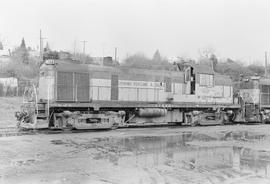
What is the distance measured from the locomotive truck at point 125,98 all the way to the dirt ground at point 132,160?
3311 mm

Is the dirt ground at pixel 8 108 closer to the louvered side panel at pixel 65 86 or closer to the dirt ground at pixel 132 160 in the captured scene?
the louvered side panel at pixel 65 86

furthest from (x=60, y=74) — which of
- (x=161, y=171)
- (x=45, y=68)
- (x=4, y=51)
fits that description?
(x=4, y=51)

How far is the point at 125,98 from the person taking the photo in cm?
1828

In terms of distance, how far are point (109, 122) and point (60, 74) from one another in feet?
10.7

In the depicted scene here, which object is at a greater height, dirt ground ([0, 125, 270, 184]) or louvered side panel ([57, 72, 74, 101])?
louvered side panel ([57, 72, 74, 101])

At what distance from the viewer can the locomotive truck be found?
52.1ft

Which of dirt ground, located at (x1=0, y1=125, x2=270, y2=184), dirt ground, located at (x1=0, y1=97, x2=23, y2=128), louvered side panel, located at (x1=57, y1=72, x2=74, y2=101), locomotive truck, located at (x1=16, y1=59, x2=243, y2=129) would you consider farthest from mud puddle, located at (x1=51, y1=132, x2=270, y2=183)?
dirt ground, located at (x1=0, y1=97, x2=23, y2=128)

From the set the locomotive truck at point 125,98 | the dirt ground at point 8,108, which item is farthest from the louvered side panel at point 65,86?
→ the dirt ground at point 8,108

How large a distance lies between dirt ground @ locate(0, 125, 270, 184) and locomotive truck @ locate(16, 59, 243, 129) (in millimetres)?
3311

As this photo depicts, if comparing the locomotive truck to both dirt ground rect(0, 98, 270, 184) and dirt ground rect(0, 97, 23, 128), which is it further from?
dirt ground rect(0, 97, 23, 128)

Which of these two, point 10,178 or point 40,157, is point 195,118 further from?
point 10,178

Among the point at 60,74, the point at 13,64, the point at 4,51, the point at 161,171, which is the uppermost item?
the point at 4,51

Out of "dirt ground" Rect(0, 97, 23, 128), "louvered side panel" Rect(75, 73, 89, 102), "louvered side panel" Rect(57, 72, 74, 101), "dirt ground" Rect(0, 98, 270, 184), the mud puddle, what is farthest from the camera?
"dirt ground" Rect(0, 97, 23, 128)

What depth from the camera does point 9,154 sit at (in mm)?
9211
